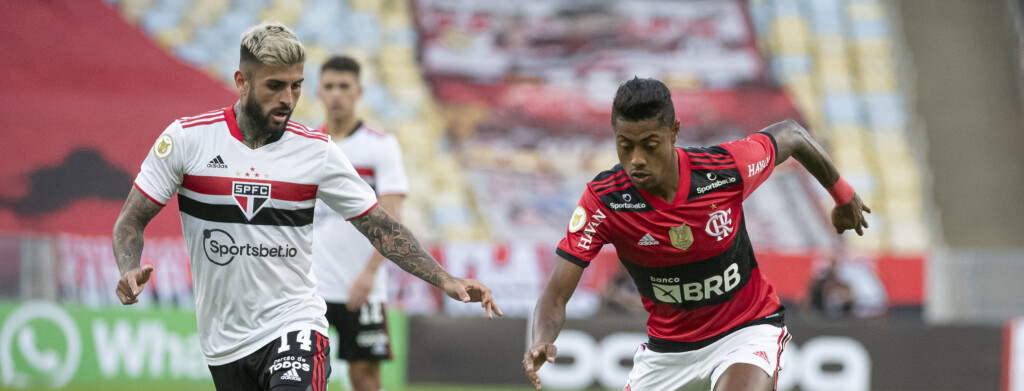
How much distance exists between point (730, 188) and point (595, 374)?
7.36 meters

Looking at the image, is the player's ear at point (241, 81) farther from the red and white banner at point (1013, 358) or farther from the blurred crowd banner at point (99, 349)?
the red and white banner at point (1013, 358)

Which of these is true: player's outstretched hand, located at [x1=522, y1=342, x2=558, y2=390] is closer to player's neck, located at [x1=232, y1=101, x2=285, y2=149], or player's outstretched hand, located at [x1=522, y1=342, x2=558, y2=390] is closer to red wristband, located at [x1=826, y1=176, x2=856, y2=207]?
player's neck, located at [x1=232, y1=101, x2=285, y2=149]

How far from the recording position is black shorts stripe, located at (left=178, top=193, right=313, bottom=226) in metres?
4.97

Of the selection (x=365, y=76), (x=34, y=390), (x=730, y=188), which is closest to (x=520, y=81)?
(x=365, y=76)

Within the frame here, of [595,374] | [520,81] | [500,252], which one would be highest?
[520,81]

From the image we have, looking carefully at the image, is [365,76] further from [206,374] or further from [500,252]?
[206,374]

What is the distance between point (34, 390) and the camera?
36.6 feet

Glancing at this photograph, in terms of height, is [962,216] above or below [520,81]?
below

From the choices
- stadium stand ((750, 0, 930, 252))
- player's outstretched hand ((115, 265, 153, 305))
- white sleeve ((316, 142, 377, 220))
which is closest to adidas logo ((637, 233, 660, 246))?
white sleeve ((316, 142, 377, 220))

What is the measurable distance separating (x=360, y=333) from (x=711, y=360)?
8.93ft

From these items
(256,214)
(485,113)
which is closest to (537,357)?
A: (256,214)

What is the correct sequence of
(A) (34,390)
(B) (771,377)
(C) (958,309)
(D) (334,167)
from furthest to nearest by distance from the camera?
1. (C) (958,309)
2. (A) (34,390)
3. (B) (771,377)
4. (D) (334,167)

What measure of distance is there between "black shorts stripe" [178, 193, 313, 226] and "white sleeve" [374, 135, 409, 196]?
7.83ft

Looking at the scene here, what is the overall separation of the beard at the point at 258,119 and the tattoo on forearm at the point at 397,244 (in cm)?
55
